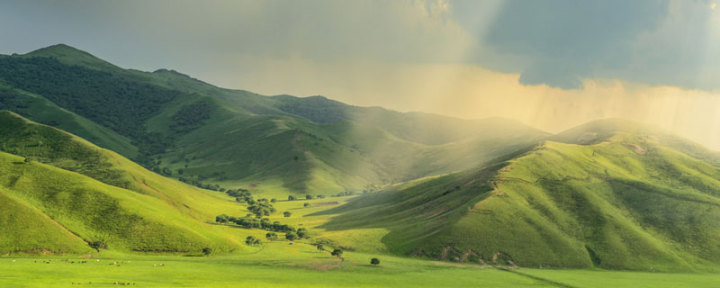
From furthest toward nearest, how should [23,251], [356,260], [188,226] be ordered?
[188,226] < [356,260] < [23,251]

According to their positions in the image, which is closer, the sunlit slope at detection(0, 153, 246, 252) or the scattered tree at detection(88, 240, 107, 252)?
the scattered tree at detection(88, 240, 107, 252)

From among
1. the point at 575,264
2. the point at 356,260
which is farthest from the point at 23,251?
the point at 575,264

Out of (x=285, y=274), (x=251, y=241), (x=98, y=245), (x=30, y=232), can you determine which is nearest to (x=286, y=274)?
(x=285, y=274)

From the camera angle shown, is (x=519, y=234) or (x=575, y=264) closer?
(x=575, y=264)

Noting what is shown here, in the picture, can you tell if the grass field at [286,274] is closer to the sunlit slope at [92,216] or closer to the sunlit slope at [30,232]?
the sunlit slope at [30,232]

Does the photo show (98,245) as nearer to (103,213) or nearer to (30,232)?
(30,232)

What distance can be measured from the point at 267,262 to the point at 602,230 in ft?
463

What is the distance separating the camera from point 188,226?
560 feet

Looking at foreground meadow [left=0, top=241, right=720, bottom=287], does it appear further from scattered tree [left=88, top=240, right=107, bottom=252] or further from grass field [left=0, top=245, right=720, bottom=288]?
scattered tree [left=88, top=240, right=107, bottom=252]

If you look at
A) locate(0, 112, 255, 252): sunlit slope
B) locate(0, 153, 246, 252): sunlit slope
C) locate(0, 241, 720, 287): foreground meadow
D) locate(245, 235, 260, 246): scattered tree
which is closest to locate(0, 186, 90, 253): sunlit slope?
locate(0, 153, 246, 252): sunlit slope

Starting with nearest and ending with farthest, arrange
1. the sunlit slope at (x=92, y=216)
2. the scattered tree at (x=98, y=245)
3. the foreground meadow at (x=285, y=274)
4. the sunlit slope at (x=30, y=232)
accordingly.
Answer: the foreground meadow at (x=285, y=274) < the sunlit slope at (x=30, y=232) < the scattered tree at (x=98, y=245) < the sunlit slope at (x=92, y=216)

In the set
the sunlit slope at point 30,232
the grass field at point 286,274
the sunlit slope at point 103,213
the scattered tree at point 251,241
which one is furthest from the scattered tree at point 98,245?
the scattered tree at point 251,241

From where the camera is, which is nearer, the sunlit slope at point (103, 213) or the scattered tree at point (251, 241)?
the sunlit slope at point (103, 213)

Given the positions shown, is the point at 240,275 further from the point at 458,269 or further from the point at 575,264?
the point at 575,264
